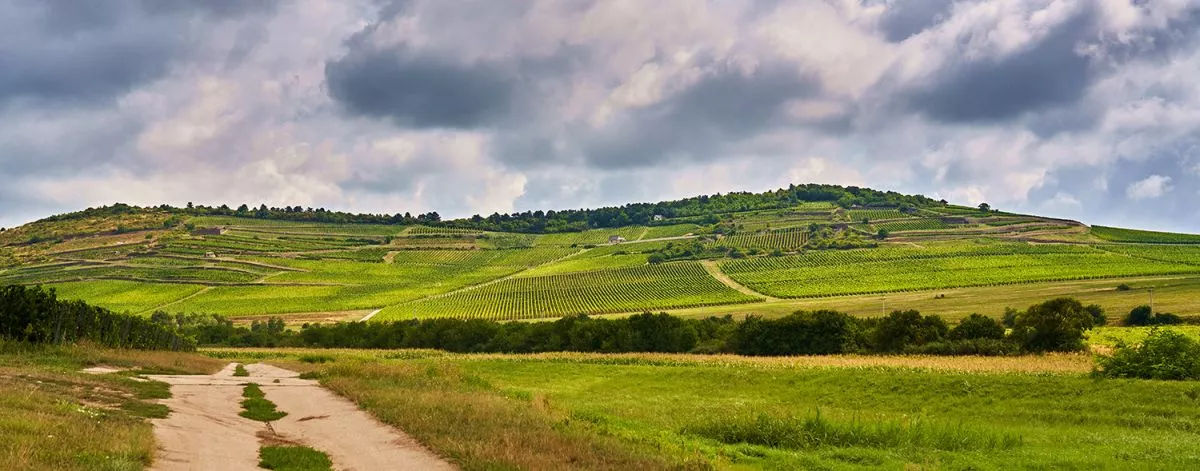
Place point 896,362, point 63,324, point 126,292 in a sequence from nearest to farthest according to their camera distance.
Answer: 1. point 896,362
2. point 63,324
3. point 126,292

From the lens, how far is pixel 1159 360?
106ft

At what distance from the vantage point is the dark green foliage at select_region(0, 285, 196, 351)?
142ft

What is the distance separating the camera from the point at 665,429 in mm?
21703

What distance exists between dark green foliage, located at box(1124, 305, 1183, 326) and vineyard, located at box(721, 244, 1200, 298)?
191 feet

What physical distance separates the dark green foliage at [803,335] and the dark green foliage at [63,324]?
47.8 meters

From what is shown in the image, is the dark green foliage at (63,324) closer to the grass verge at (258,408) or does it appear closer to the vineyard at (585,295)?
the grass verge at (258,408)

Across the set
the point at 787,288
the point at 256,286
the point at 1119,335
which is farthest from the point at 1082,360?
the point at 256,286

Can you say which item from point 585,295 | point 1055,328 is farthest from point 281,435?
point 585,295

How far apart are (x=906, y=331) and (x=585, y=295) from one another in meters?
97.0

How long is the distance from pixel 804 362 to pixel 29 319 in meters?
43.9

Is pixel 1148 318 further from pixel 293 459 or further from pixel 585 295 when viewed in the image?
pixel 585 295

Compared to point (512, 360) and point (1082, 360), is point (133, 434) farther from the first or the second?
point (512, 360)

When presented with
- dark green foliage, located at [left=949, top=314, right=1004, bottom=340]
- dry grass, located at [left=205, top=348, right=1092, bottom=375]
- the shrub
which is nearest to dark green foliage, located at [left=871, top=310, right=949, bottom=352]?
dark green foliage, located at [left=949, top=314, right=1004, bottom=340]

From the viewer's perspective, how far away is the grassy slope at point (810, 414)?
53.5 ft
